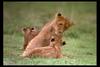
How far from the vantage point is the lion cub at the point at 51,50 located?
11.0 ft

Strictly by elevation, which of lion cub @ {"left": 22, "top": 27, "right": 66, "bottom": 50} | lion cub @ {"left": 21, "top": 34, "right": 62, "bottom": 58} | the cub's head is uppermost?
the cub's head

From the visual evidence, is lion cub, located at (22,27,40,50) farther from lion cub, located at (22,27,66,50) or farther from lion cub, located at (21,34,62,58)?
lion cub, located at (21,34,62,58)

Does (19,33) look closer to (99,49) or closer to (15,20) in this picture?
(15,20)

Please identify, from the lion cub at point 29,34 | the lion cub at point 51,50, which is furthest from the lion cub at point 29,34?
the lion cub at point 51,50

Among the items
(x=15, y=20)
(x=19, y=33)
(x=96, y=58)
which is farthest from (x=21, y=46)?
(x=96, y=58)

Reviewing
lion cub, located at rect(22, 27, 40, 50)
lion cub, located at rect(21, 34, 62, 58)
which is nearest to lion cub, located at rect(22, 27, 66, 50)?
lion cub, located at rect(22, 27, 40, 50)

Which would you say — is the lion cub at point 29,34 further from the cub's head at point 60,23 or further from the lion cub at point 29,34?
the cub's head at point 60,23

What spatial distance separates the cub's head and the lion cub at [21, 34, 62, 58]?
0.09m

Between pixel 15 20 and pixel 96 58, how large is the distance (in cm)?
94

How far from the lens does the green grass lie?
3375 mm

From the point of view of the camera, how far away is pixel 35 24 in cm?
362

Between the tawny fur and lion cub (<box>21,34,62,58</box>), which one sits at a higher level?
the tawny fur

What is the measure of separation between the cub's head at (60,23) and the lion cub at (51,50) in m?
0.09

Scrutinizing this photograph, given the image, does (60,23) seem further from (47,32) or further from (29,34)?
(29,34)
